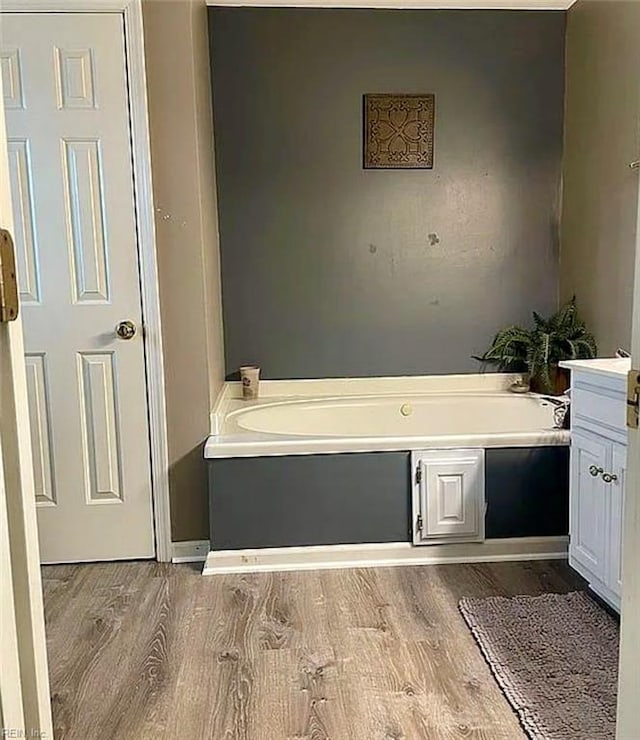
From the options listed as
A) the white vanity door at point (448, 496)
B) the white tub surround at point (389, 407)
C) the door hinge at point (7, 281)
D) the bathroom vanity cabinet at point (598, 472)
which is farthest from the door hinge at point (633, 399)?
the white tub surround at point (389, 407)

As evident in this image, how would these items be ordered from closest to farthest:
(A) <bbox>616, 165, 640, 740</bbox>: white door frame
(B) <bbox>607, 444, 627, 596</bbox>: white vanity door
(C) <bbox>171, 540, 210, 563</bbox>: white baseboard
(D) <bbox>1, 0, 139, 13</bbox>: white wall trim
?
(A) <bbox>616, 165, 640, 740</bbox>: white door frame, (B) <bbox>607, 444, 627, 596</bbox>: white vanity door, (D) <bbox>1, 0, 139, 13</bbox>: white wall trim, (C) <bbox>171, 540, 210, 563</bbox>: white baseboard

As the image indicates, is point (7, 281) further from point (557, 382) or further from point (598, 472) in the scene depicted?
point (557, 382)

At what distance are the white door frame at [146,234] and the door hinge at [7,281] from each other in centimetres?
192

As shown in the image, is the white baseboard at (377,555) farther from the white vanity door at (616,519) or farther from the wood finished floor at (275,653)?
the white vanity door at (616,519)

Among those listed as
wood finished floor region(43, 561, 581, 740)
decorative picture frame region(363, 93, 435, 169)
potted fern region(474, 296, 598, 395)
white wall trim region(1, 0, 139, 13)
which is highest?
white wall trim region(1, 0, 139, 13)

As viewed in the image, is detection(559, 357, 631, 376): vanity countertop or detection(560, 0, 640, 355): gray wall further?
detection(560, 0, 640, 355): gray wall

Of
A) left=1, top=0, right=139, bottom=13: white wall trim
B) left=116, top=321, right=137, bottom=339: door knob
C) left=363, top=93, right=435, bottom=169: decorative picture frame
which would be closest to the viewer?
left=1, top=0, right=139, bottom=13: white wall trim

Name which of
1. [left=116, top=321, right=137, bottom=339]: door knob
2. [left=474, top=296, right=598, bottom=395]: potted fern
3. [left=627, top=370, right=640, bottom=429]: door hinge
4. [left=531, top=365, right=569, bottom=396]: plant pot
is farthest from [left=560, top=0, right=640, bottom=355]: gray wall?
[left=627, top=370, right=640, bottom=429]: door hinge

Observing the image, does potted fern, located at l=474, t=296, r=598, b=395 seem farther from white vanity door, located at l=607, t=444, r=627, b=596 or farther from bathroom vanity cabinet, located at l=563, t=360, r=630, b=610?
white vanity door, located at l=607, t=444, r=627, b=596

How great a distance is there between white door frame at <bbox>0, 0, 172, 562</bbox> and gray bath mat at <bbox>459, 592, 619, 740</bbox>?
48.3 inches

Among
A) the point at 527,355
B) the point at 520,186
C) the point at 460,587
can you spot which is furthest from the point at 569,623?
the point at 520,186

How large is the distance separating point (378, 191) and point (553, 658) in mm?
2333

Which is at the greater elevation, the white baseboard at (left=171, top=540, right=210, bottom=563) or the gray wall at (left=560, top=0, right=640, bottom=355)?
the gray wall at (left=560, top=0, right=640, bottom=355)

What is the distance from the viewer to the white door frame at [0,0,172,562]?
243 cm
